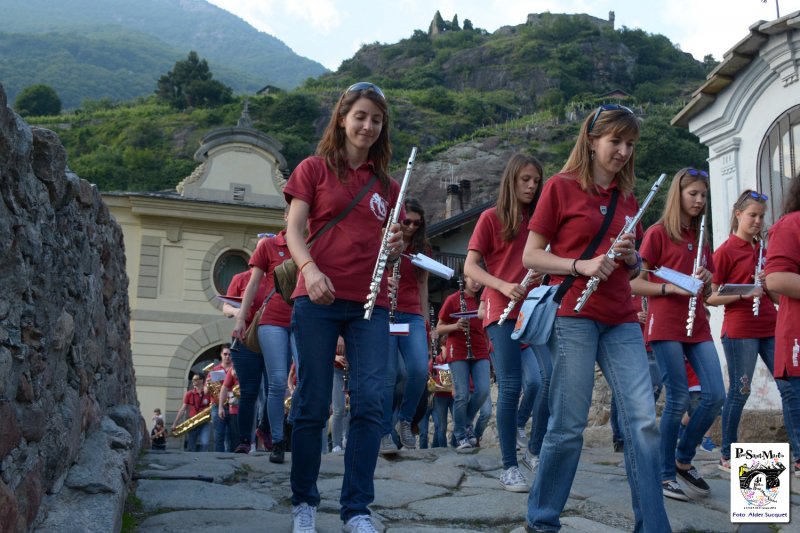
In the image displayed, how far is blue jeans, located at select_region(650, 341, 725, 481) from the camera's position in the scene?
5789 millimetres

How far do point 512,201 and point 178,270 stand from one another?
81.0 ft

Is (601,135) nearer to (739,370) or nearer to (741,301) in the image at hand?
(741,301)

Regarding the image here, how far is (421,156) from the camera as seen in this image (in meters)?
82.3

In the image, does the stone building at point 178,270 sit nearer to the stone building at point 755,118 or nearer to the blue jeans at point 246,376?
the stone building at point 755,118

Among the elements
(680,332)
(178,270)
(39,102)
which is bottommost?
(680,332)

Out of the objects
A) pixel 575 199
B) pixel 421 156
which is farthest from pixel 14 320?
pixel 421 156

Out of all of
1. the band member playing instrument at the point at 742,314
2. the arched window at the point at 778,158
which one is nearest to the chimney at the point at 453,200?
the arched window at the point at 778,158

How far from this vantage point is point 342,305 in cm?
441

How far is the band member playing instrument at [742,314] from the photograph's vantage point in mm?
6895

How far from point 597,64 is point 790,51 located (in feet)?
410

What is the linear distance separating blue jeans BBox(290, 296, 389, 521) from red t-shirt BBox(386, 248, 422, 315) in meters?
3.28

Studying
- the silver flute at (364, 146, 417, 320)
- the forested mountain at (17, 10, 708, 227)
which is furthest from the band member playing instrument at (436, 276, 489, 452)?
the forested mountain at (17, 10, 708, 227)

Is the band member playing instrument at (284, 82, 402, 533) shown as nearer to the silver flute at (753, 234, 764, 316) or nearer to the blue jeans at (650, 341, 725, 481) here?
the blue jeans at (650, 341, 725, 481)

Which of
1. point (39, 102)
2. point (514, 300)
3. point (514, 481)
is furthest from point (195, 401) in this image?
point (39, 102)
